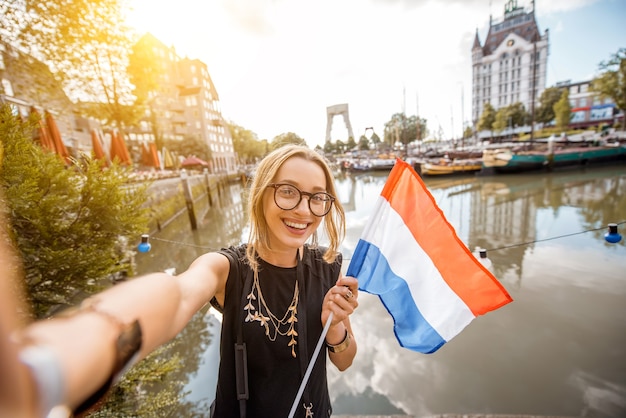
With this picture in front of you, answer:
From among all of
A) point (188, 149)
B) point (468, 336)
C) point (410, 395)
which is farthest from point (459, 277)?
point (188, 149)

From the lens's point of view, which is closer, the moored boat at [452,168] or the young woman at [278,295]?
the young woman at [278,295]

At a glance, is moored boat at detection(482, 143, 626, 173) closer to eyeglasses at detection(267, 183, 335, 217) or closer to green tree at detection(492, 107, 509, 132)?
green tree at detection(492, 107, 509, 132)

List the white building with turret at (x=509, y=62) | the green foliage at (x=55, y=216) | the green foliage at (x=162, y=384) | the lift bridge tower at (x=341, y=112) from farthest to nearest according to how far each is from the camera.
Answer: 1. the white building with turret at (x=509, y=62)
2. the lift bridge tower at (x=341, y=112)
3. the green foliage at (x=162, y=384)
4. the green foliage at (x=55, y=216)

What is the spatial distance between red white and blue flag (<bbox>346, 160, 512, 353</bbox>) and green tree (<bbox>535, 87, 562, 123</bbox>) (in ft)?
204

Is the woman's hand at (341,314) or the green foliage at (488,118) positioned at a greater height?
the green foliage at (488,118)

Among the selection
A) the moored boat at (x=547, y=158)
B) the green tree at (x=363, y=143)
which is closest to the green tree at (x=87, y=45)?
the moored boat at (x=547, y=158)

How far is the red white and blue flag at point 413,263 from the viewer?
160 cm

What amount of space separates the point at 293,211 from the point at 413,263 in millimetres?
865

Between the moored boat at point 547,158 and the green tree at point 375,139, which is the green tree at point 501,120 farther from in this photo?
the green tree at point 375,139

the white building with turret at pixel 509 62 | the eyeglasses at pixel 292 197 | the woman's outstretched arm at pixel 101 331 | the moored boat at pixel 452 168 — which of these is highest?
the white building with turret at pixel 509 62

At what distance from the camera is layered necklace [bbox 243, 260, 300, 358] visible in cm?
135

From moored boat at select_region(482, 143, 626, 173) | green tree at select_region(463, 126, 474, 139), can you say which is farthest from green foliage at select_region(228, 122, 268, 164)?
green tree at select_region(463, 126, 474, 139)

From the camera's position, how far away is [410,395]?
3754 millimetres

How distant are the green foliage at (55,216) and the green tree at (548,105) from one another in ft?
207
